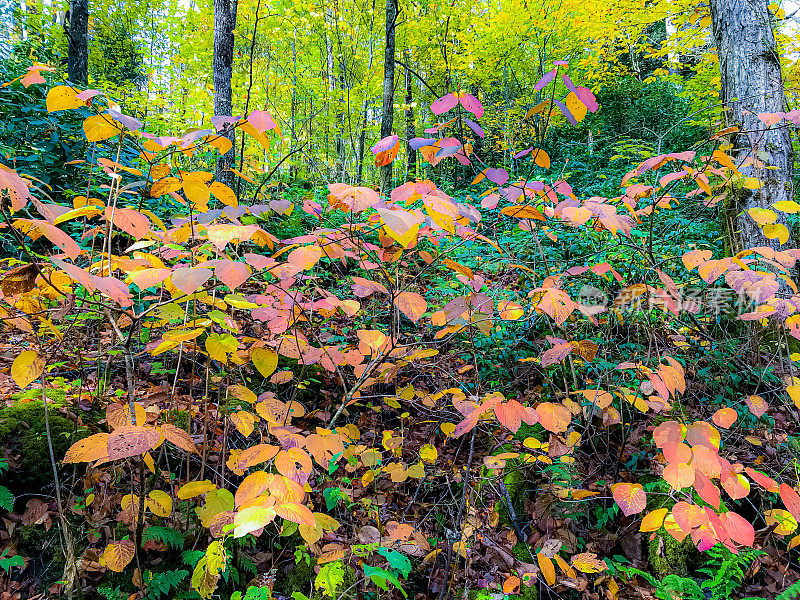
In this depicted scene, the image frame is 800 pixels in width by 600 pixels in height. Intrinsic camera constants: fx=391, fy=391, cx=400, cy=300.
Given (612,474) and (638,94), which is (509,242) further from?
(638,94)

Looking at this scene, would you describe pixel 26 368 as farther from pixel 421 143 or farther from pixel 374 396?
pixel 421 143

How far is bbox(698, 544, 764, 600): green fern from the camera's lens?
6.49 feet

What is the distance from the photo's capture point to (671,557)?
7.26ft

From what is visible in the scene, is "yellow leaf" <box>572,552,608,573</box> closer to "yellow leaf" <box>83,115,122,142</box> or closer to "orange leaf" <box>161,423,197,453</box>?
"orange leaf" <box>161,423,197,453</box>

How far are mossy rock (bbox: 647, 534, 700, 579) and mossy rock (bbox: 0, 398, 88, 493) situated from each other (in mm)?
3175

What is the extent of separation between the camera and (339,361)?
1.99m

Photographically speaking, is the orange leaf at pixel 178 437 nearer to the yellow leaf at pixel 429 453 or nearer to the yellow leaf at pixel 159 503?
the yellow leaf at pixel 159 503

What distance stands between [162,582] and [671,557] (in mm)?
2626

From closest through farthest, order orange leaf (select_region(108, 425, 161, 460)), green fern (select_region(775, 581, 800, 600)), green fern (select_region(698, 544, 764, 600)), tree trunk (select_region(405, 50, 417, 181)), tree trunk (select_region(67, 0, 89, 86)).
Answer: orange leaf (select_region(108, 425, 161, 460)) → green fern (select_region(775, 581, 800, 600)) → green fern (select_region(698, 544, 764, 600)) → tree trunk (select_region(67, 0, 89, 86)) → tree trunk (select_region(405, 50, 417, 181))

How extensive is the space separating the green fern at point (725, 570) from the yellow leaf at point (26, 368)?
3091mm

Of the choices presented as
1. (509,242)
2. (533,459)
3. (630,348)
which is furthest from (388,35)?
(533,459)

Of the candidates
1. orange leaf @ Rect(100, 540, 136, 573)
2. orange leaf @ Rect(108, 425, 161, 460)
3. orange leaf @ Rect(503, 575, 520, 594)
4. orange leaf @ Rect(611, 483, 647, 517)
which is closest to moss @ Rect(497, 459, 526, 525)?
orange leaf @ Rect(503, 575, 520, 594)

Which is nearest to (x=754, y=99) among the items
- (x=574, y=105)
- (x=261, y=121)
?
(x=574, y=105)

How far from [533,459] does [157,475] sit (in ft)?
7.11
